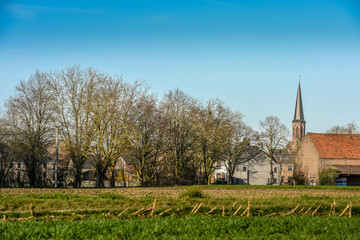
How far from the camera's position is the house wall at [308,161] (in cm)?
6488

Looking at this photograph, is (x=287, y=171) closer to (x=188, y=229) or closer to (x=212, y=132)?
(x=212, y=132)

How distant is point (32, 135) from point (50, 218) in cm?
3575

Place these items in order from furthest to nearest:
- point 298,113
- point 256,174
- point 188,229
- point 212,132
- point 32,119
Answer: point 298,113 < point 256,174 < point 212,132 < point 32,119 < point 188,229

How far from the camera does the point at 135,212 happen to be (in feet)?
60.6

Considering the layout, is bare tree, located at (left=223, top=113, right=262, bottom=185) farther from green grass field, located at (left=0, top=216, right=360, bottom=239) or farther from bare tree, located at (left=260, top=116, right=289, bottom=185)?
green grass field, located at (left=0, top=216, right=360, bottom=239)

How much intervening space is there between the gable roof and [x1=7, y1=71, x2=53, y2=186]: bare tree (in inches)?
1526

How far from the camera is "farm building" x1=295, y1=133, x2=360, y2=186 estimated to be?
62062 millimetres

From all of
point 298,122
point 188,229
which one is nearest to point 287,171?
point 298,122

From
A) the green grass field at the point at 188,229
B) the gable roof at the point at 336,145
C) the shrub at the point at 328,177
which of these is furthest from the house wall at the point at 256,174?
the green grass field at the point at 188,229

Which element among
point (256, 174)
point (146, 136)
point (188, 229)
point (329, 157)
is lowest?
point (188, 229)

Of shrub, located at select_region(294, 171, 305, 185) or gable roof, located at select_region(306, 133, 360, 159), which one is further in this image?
shrub, located at select_region(294, 171, 305, 185)

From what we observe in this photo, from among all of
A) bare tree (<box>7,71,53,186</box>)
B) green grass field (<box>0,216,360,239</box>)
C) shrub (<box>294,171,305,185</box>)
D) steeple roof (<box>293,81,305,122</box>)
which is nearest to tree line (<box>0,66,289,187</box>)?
bare tree (<box>7,71,53,186</box>)

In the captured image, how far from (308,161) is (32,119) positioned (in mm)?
41010

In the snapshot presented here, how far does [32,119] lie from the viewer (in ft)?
168
